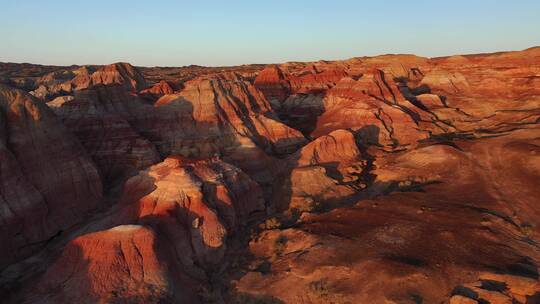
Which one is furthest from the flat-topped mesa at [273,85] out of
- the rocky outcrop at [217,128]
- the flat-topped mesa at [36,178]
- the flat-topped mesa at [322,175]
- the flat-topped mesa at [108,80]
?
the flat-topped mesa at [36,178]

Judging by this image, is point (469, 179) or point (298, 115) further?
point (298, 115)

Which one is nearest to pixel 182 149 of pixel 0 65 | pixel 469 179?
Result: pixel 469 179

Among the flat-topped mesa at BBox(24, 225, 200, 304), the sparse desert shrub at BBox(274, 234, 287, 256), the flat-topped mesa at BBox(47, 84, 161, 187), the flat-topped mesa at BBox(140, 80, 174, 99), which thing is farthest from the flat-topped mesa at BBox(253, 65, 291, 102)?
the flat-topped mesa at BBox(24, 225, 200, 304)

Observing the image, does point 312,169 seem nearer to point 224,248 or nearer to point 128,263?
point 224,248

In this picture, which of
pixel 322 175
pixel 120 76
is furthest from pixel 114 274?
pixel 120 76

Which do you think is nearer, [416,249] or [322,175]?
[416,249]

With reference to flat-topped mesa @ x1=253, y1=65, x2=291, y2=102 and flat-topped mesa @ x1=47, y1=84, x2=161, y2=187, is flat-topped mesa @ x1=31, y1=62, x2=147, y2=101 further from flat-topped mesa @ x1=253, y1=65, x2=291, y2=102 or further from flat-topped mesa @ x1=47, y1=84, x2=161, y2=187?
flat-topped mesa @ x1=47, y1=84, x2=161, y2=187

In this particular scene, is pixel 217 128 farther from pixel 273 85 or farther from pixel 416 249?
pixel 273 85
